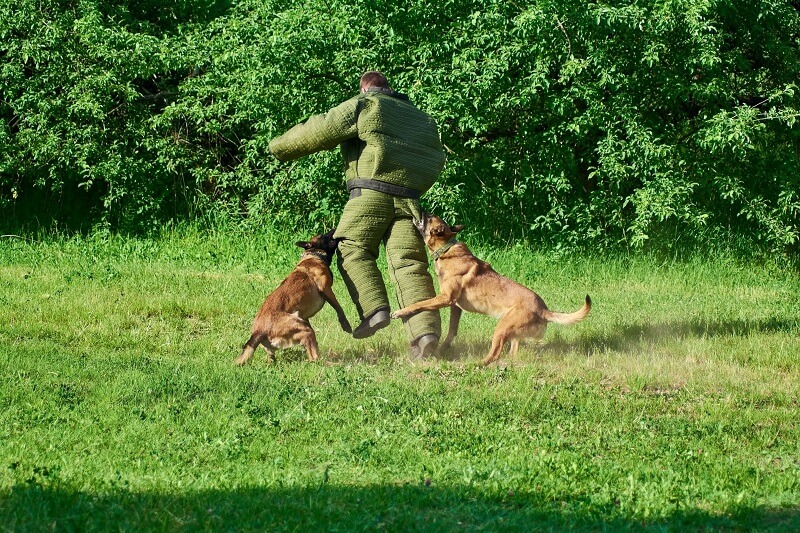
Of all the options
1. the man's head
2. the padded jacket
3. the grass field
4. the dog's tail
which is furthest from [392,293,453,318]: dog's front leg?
the man's head

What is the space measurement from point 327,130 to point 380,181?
0.60 m

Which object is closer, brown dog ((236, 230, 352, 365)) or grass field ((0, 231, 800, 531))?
grass field ((0, 231, 800, 531))

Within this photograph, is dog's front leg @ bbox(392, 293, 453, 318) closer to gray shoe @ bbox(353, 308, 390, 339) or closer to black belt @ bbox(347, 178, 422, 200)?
gray shoe @ bbox(353, 308, 390, 339)

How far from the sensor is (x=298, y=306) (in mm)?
7988

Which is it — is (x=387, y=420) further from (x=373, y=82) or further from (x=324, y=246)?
(x=373, y=82)

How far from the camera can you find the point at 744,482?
17.2ft

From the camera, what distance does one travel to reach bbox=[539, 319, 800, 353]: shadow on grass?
8.85m

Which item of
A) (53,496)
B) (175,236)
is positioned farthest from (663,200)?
(53,496)

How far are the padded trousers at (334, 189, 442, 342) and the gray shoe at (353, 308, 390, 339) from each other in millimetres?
34

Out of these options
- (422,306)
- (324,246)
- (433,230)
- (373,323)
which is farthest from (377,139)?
(373,323)

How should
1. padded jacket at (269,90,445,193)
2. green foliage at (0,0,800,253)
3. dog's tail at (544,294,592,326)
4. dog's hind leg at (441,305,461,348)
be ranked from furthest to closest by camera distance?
1. green foliage at (0,0,800,253)
2. dog's hind leg at (441,305,461,348)
3. padded jacket at (269,90,445,193)
4. dog's tail at (544,294,592,326)

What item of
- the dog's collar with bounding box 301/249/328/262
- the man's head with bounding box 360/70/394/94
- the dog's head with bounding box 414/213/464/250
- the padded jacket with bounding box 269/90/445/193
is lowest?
the dog's collar with bounding box 301/249/328/262

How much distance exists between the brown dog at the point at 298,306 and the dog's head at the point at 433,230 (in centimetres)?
72

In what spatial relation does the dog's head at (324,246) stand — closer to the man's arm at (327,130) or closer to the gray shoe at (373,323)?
the gray shoe at (373,323)
